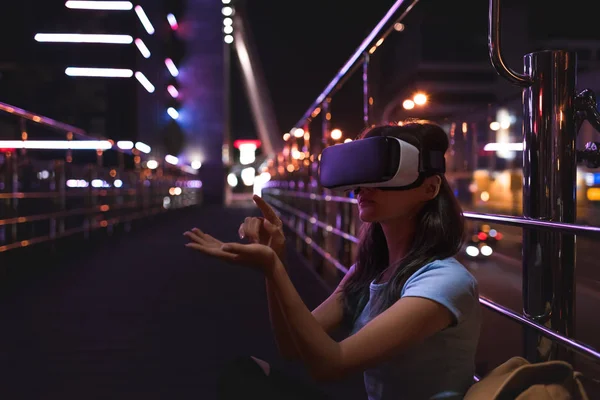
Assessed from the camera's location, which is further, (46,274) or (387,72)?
(46,274)

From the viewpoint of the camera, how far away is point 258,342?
10.0ft

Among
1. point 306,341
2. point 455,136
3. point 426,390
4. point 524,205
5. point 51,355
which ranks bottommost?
point 51,355

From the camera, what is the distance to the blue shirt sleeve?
1.09 metres

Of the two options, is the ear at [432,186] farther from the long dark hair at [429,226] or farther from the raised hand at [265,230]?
the raised hand at [265,230]

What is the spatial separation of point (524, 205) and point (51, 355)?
2101 mm

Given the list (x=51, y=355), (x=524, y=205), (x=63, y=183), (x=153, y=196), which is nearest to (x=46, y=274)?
(x=63, y=183)

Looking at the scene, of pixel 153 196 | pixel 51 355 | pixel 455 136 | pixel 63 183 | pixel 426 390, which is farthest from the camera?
pixel 153 196

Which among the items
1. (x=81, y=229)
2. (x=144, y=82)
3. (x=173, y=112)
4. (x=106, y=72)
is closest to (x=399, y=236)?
(x=81, y=229)

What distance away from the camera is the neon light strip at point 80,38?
2062cm

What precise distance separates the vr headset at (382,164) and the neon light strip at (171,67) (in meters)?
32.5

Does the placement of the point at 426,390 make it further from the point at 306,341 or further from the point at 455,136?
the point at 455,136

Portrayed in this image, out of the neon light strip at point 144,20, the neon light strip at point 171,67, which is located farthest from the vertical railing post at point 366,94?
the neon light strip at point 171,67

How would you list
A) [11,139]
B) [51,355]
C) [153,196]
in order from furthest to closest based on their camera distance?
[153,196]
[11,139]
[51,355]

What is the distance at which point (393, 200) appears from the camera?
1206 millimetres
